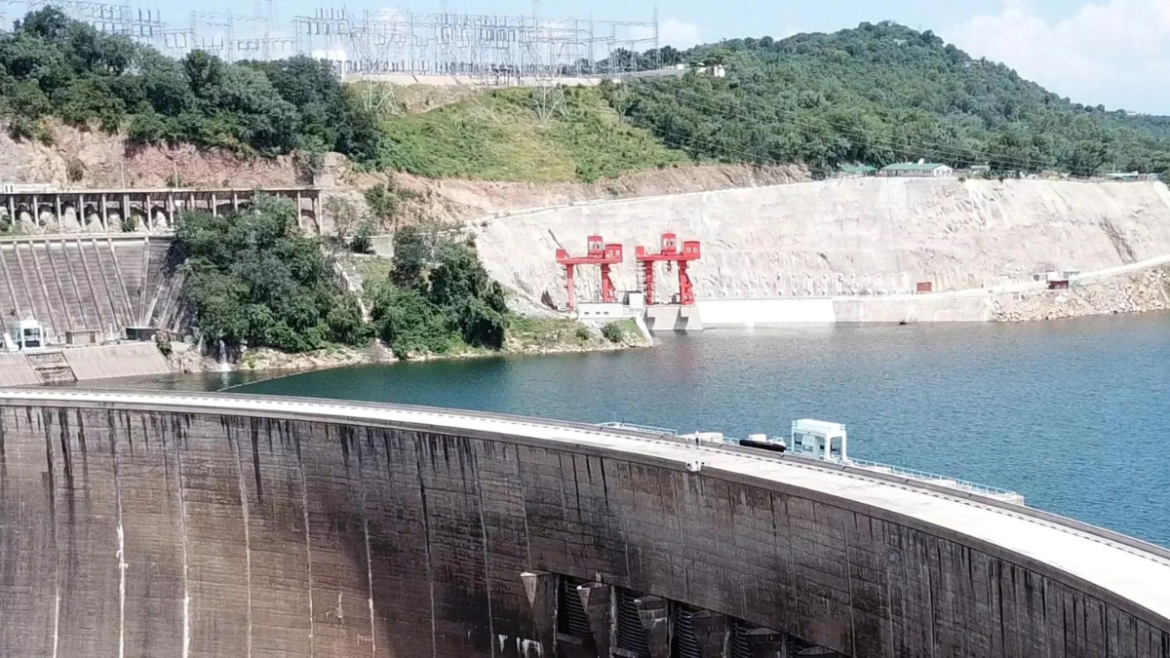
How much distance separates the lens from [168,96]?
94.6 meters

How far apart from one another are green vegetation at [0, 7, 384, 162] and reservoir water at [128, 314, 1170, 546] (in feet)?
75.9

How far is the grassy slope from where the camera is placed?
106 m

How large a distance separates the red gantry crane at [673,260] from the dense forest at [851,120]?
1714 cm

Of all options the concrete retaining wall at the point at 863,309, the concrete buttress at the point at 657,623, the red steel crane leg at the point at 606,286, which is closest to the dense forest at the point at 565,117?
the red steel crane leg at the point at 606,286

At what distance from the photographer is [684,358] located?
3209 inches

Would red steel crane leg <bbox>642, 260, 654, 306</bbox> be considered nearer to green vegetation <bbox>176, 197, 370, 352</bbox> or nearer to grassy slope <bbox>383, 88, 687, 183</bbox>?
grassy slope <bbox>383, 88, 687, 183</bbox>

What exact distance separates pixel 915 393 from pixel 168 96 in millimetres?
48044

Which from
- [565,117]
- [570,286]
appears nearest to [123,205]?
[570,286]

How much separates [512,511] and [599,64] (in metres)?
111

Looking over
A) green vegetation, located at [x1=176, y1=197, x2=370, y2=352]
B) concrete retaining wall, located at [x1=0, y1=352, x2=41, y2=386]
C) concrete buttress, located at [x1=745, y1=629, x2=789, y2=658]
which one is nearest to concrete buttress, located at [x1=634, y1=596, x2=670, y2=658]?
concrete buttress, located at [x1=745, y1=629, x2=789, y2=658]

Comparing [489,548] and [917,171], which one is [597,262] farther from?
[489,548]

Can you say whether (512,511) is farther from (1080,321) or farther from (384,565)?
(1080,321)

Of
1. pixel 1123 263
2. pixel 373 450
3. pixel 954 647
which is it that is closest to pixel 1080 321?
pixel 1123 263

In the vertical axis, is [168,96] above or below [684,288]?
above
